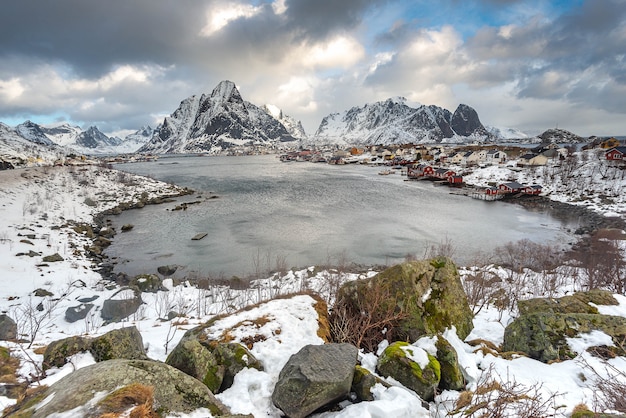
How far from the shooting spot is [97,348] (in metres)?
5.11

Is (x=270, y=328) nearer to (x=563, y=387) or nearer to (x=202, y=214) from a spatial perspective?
(x=563, y=387)

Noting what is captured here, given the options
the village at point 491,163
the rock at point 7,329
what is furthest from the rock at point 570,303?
the village at point 491,163

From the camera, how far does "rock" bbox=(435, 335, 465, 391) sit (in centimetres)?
497

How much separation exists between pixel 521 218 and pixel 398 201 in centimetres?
1593

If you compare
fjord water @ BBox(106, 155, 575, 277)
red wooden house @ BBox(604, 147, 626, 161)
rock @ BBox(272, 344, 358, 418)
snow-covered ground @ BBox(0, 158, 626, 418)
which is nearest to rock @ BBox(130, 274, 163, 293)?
snow-covered ground @ BBox(0, 158, 626, 418)

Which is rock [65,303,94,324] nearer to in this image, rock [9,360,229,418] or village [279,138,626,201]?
rock [9,360,229,418]

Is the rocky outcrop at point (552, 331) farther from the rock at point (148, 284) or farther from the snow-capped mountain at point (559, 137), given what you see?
the snow-capped mountain at point (559, 137)

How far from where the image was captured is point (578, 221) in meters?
33.9

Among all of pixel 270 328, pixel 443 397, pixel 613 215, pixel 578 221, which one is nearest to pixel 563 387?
pixel 443 397

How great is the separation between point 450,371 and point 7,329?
12.5m

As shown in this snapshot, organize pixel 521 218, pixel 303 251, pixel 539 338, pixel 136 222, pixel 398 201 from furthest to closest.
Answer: pixel 398 201 → pixel 521 218 → pixel 136 222 → pixel 303 251 → pixel 539 338

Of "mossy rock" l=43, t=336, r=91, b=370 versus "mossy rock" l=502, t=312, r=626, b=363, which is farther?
"mossy rock" l=502, t=312, r=626, b=363

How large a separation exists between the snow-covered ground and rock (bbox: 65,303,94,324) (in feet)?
0.98

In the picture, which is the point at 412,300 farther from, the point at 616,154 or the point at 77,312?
the point at 616,154
